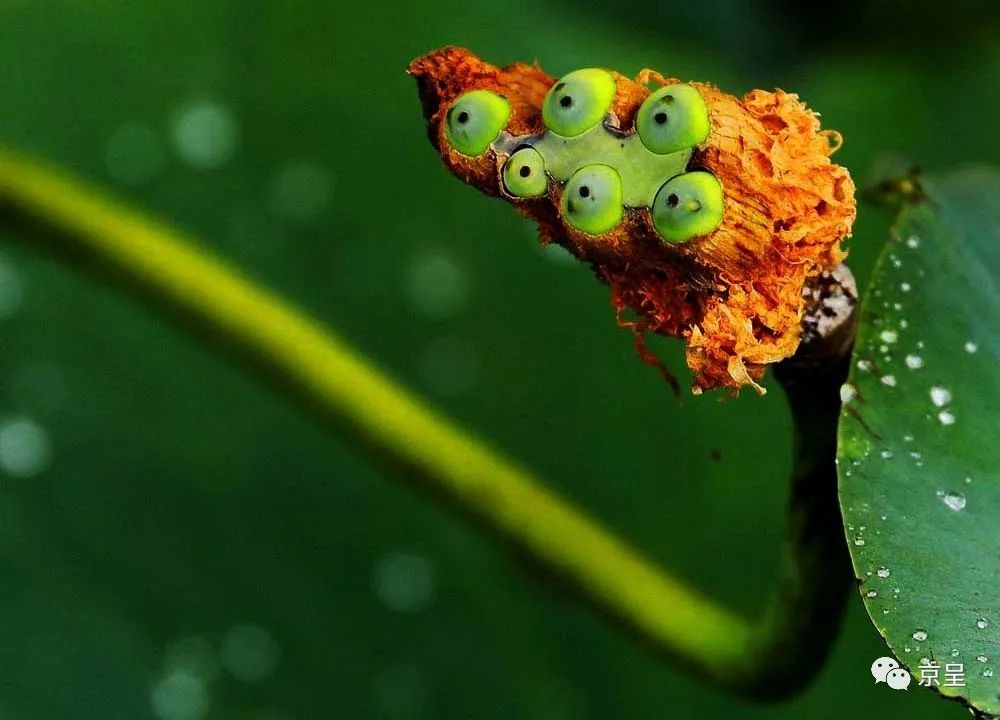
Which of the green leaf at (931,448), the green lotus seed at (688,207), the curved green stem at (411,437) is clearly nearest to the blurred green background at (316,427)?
the curved green stem at (411,437)

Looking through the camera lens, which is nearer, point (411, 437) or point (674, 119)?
point (674, 119)

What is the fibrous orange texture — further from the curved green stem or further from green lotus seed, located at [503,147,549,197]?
the curved green stem

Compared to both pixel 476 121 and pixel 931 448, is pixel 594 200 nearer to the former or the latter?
pixel 476 121

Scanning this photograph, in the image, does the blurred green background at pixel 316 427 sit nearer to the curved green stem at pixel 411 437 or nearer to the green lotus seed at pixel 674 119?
the curved green stem at pixel 411 437

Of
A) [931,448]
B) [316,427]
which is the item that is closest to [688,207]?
[931,448]

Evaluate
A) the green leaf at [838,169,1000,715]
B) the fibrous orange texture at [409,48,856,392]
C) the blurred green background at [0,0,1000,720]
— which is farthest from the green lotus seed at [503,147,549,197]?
the blurred green background at [0,0,1000,720]

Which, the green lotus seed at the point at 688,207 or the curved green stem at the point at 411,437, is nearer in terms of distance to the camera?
the green lotus seed at the point at 688,207
